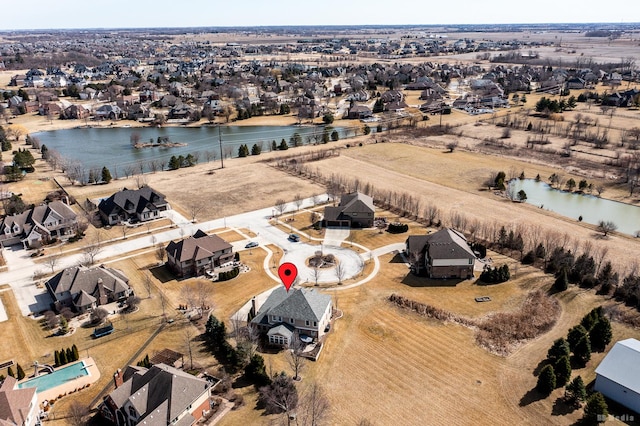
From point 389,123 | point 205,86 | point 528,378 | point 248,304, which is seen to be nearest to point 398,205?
point 248,304

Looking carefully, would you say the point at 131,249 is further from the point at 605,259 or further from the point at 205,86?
the point at 205,86

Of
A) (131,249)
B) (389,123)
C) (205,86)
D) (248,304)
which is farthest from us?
(205,86)

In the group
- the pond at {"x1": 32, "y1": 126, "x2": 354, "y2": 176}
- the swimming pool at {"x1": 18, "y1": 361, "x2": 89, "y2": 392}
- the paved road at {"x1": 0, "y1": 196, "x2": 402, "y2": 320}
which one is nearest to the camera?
the swimming pool at {"x1": 18, "y1": 361, "x2": 89, "y2": 392}

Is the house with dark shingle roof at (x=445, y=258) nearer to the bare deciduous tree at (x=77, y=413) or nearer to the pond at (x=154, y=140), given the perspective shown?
the bare deciduous tree at (x=77, y=413)

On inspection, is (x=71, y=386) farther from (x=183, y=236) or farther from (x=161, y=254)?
(x=183, y=236)

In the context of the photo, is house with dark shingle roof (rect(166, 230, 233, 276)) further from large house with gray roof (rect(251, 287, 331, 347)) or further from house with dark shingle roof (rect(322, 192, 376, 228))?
house with dark shingle roof (rect(322, 192, 376, 228))

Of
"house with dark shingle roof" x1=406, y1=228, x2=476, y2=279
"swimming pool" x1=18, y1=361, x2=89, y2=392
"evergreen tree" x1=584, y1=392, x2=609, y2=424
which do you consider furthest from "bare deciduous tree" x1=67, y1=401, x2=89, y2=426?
"house with dark shingle roof" x1=406, y1=228, x2=476, y2=279

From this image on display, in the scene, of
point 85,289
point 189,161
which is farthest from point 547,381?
point 189,161
